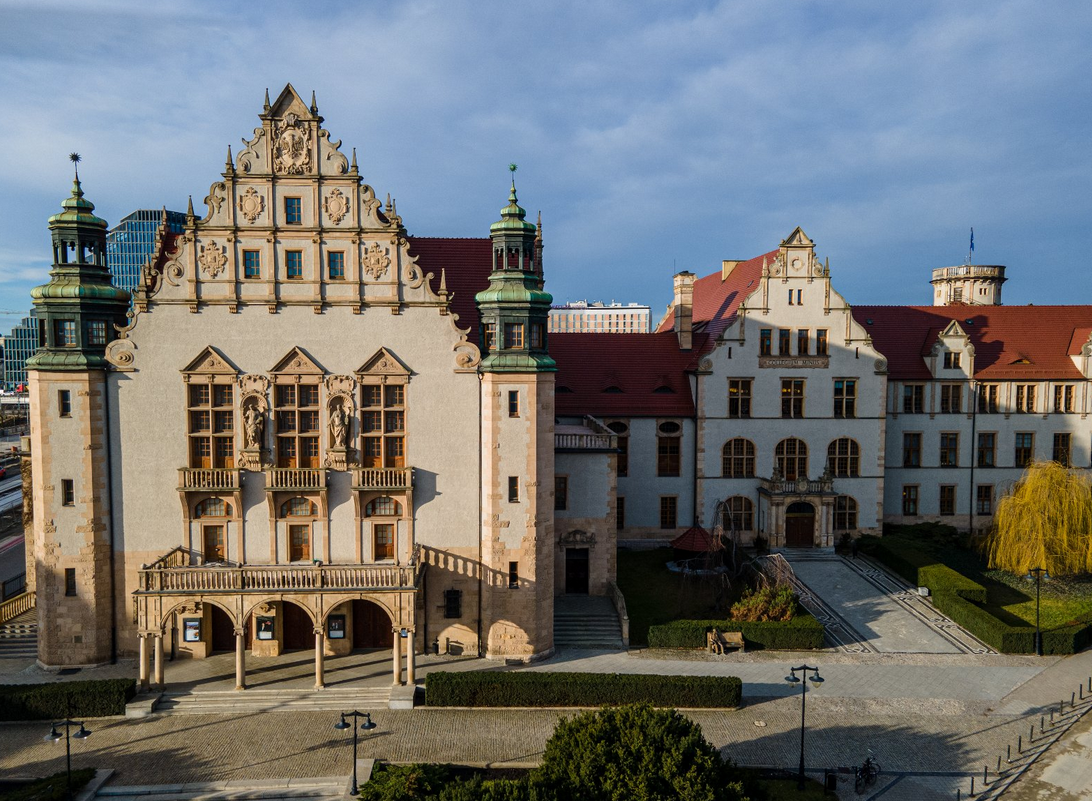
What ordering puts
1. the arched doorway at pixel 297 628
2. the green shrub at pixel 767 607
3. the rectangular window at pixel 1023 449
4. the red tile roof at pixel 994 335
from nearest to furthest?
the arched doorway at pixel 297 628 < the green shrub at pixel 767 607 < the red tile roof at pixel 994 335 < the rectangular window at pixel 1023 449

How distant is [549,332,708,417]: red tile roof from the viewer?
4988 cm

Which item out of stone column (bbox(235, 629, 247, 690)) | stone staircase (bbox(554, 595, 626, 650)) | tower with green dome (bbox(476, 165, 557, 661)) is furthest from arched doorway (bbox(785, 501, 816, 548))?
stone column (bbox(235, 629, 247, 690))

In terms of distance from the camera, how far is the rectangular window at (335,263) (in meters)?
32.8

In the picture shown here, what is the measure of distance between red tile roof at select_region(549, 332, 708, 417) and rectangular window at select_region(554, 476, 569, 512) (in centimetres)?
1039

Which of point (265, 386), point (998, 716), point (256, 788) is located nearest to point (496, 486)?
point (265, 386)

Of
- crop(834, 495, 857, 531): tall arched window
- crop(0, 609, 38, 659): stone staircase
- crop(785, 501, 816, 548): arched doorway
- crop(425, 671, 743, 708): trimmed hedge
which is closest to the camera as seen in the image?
crop(425, 671, 743, 708): trimmed hedge

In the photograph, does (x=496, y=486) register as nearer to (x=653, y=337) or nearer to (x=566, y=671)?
(x=566, y=671)

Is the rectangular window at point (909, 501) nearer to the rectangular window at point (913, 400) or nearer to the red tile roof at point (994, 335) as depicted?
the rectangular window at point (913, 400)

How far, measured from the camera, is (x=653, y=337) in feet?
177

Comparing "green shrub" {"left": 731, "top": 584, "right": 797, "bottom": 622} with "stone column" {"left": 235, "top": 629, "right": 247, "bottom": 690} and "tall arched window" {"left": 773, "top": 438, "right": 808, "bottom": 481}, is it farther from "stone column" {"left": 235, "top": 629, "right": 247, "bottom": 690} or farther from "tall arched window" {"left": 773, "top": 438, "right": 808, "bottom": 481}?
"stone column" {"left": 235, "top": 629, "right": 247, "bottom": 690}

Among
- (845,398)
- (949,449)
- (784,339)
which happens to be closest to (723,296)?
(784,339)

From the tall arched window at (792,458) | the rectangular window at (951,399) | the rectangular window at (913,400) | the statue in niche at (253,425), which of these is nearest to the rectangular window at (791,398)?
the tall arched window at (792,458)

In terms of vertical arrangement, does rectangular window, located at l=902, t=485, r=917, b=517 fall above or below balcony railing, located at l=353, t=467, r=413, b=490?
below

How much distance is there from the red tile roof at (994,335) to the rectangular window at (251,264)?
1612 inches
